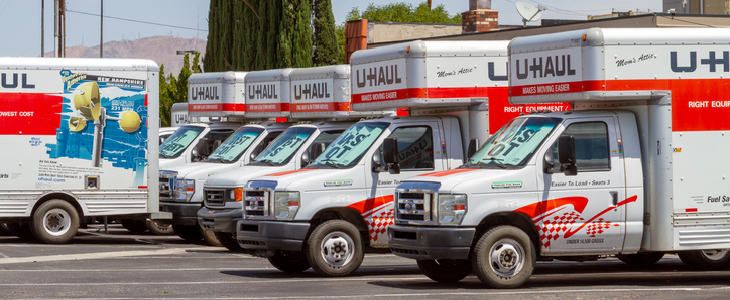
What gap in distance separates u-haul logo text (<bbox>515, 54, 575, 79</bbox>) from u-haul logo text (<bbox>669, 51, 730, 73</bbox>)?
3.91 ft

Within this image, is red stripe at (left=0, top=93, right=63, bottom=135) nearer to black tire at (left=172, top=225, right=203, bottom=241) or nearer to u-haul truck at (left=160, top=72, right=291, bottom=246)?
u-haul truck at (left=160, top=72, right=291, bottom=246)

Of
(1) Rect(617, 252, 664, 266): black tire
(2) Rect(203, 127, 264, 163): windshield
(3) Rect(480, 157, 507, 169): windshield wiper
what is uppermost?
(2) Rect(203, 127, 264, 163): windshield

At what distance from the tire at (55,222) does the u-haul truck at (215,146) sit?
1.58 metres

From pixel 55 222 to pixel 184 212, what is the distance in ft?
7.23

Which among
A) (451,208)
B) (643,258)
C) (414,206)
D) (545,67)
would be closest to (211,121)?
(643,258)

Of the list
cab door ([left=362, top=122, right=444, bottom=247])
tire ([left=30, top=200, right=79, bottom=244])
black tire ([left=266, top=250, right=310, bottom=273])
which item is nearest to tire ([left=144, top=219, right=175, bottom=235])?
tire ([left=30, top=200, right=79, bottom=244])

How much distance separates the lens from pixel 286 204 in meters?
13.0

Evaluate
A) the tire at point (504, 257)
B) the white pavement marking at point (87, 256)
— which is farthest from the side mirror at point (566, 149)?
the white pavement marking at point (87, 256)

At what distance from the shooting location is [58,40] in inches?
1561

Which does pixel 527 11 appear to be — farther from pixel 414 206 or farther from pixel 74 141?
pixel 414 206

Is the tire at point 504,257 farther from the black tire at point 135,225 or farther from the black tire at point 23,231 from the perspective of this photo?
the black tire at point 135,225

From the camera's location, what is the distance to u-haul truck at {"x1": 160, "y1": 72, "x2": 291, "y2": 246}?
17703mm

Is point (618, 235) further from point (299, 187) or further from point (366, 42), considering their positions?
point (366, 42)

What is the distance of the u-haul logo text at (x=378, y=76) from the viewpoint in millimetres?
13883
